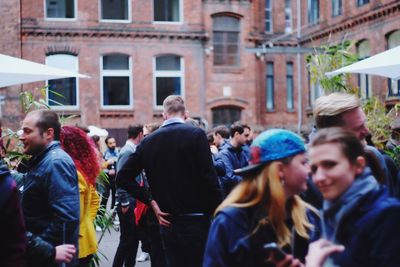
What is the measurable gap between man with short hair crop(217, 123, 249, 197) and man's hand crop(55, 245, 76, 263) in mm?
4698

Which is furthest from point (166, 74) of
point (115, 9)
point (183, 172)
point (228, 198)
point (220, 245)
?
point (220, 245)

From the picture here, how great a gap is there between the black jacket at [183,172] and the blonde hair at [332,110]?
1.88m

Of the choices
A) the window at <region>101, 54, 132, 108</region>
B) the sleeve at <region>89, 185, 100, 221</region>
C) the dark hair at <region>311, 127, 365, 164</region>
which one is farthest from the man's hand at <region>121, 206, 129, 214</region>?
the window at <region>101, 54, 132, 108</region>

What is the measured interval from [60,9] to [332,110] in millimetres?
27804

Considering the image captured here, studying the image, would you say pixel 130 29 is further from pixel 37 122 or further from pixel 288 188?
pixel 288 188

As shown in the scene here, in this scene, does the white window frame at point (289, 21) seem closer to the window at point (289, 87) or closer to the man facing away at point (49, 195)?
the window at point (289, 87)

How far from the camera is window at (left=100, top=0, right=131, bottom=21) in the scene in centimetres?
3112

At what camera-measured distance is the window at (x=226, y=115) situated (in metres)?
31.7

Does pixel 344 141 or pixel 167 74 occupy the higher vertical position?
pixel 167 74

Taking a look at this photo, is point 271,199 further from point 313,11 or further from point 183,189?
point 313,11

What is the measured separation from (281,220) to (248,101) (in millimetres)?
29020

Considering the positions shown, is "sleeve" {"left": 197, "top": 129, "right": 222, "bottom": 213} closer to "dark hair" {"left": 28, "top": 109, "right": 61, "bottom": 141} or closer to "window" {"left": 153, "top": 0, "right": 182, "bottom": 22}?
"dark hair" {"left": 28, "top": 109, "right": 61, "bottom": 141}

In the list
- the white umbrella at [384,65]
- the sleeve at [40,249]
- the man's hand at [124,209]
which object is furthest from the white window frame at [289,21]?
the sleeve at [40,249]

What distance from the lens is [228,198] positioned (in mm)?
3203
